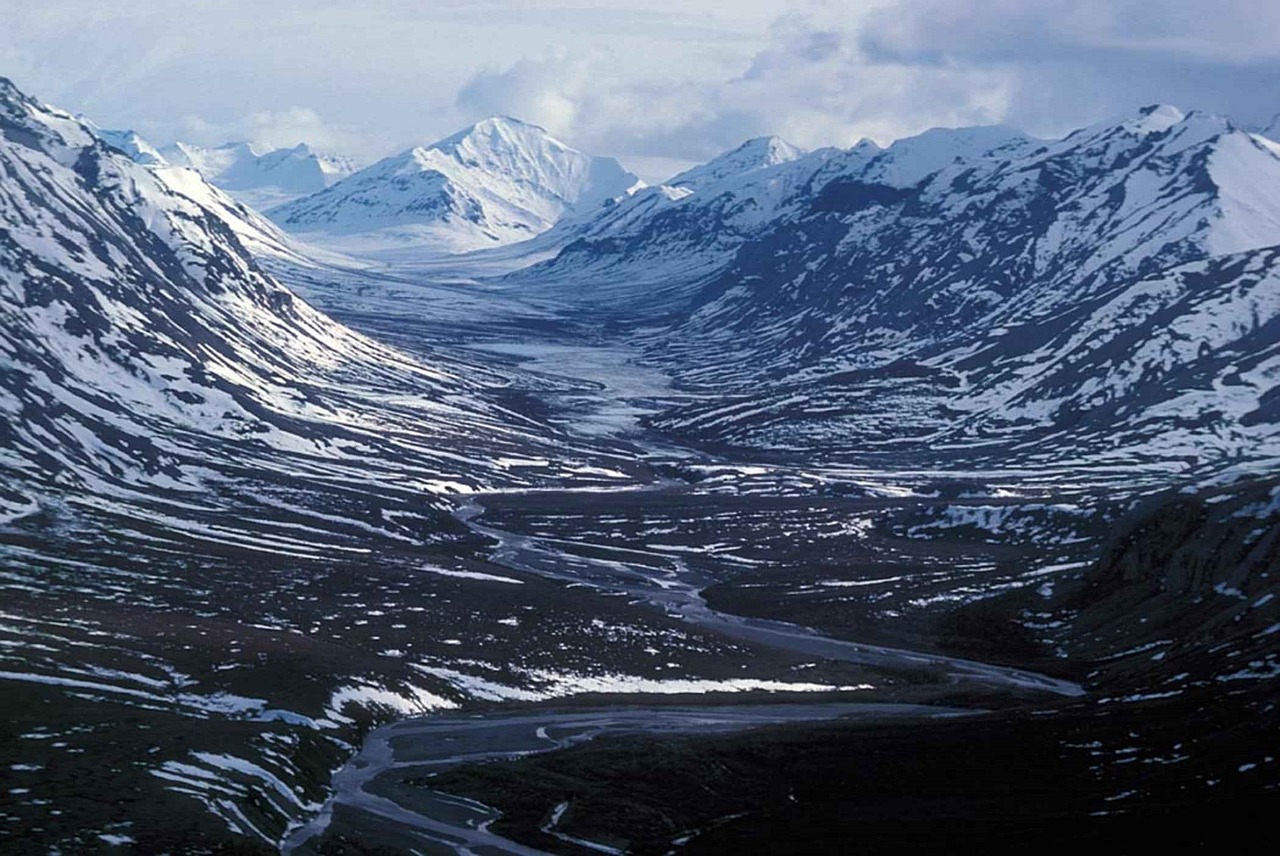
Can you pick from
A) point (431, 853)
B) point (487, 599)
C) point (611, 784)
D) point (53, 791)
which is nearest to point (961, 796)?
point (611, 784)

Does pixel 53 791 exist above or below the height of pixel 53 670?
below

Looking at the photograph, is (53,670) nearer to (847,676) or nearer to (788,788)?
(788,788)

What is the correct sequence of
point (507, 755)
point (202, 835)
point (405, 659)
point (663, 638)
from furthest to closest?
point (663, 638) → point (405, 659) → point (507, 755) → point (202, 835)

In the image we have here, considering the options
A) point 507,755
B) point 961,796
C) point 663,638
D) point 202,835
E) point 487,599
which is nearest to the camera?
point 202,835

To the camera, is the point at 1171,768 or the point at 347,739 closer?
the point at 1171,768

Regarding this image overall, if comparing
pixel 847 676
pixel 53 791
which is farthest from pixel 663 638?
pixel 53 791

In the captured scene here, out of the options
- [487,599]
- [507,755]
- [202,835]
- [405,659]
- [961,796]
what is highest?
[487,599]

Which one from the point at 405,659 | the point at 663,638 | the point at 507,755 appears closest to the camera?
the point at 507,755

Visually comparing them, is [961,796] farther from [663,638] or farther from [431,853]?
[663,638]

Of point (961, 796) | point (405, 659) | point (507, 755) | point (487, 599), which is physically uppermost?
point (487, 599)
